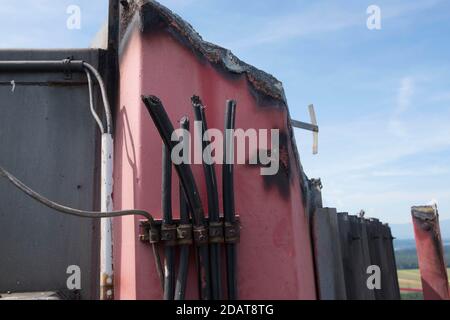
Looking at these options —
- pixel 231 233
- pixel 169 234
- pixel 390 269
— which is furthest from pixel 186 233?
pixel 390 269

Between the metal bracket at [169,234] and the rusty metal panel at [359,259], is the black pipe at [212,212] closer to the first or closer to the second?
the metal bracket at [169,234]

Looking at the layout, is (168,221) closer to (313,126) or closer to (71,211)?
(71,211)

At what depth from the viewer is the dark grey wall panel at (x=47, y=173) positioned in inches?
80.7

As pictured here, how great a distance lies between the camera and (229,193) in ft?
5.66

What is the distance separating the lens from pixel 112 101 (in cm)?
225

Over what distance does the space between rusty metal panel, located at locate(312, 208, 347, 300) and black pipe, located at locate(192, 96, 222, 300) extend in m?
0.67

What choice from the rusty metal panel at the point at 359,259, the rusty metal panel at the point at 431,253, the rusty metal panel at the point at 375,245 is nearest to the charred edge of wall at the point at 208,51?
the rusty metal panel at the point at 359,259

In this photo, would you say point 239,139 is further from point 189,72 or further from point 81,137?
point 81,137

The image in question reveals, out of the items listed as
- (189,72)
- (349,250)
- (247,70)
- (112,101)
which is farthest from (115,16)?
(349,250)

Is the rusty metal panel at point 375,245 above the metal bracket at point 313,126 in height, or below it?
below

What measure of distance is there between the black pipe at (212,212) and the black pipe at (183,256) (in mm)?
92

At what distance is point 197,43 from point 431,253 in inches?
142

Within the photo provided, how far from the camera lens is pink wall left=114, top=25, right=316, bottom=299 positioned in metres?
1.79

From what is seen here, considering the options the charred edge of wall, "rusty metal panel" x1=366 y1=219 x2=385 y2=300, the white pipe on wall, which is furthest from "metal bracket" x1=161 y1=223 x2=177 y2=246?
"rusty metal panel" x1=366 y1=219 x2=385 y2=300
